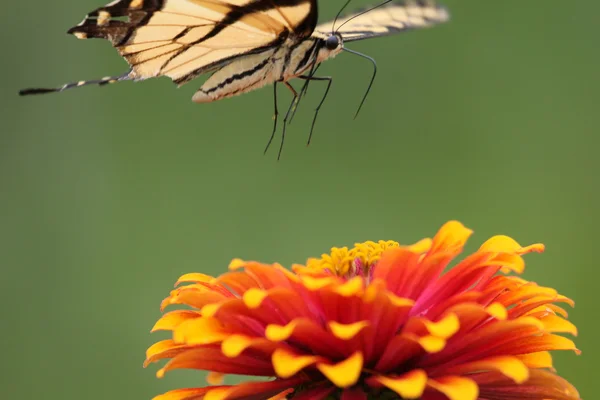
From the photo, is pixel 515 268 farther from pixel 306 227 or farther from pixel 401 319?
pixel 306 227

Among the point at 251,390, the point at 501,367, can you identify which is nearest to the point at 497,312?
the point at 501,367

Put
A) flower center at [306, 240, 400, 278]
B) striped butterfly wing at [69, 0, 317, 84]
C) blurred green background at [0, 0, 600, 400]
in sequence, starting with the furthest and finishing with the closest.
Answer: blurred green background at [0, 0, 600, 400] < striped butterfly wing at [69, 0, 317, 84] < flower center at [306, 240, 400, 278]

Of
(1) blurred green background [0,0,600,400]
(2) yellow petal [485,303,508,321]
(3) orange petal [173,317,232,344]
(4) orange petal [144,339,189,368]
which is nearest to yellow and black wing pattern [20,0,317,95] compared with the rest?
(4) orange petal [144,339,189,368]

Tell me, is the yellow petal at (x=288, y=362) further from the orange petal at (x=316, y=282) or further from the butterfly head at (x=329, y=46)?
the butterfly head at (x=329, y=46)

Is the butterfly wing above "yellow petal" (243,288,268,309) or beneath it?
above

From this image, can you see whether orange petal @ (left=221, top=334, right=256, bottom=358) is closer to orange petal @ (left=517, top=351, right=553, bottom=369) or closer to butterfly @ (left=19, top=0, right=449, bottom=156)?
orange petal @ (left=517, top=351, right=553, bottom=369)

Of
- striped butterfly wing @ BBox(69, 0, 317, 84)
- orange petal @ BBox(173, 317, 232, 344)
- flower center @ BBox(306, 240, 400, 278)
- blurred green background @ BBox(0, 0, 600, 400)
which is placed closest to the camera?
orange petal @ BBox(173, 317, 232, 344)

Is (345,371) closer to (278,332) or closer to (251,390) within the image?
(278,332)

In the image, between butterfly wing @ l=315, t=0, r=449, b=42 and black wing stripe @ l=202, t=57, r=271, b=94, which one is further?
butterfly wing @ l=315, t=0, r=449, b=42
